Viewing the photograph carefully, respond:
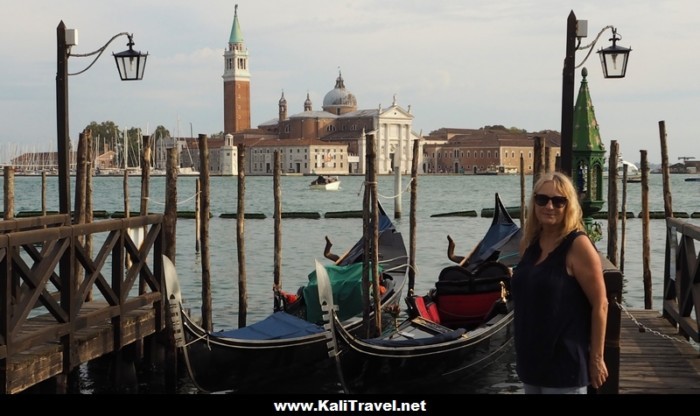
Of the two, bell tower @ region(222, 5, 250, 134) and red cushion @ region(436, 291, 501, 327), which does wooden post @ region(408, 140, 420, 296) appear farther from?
bell tower @ region(222, 5, 250, 134)

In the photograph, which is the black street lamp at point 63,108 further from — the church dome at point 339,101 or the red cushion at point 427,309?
the church dome at point 339,101

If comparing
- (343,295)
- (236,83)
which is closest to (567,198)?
(343,295)

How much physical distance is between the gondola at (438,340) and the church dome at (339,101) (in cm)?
8869

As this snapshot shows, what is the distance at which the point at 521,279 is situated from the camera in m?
2.55

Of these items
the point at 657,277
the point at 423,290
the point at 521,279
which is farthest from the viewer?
the point at 657,277

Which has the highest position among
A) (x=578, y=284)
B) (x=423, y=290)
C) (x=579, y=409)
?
(x=578, y=284)

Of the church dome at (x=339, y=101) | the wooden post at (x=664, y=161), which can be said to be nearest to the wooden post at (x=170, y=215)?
the wooden post at (x=664, y=161)

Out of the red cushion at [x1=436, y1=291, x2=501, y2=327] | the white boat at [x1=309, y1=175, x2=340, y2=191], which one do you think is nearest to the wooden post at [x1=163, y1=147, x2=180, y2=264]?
the red cushion at [x1=436, y1=291, x2=501, y2=327]

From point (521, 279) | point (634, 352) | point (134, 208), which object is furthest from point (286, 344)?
point (134, 208)

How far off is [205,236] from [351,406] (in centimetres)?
550

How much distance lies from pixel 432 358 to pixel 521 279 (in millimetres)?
3444

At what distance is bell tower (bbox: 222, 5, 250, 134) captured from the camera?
283 feet

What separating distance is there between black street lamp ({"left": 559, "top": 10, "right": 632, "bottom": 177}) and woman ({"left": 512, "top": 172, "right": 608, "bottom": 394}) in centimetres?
358

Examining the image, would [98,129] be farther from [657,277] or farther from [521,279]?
[521,279]
